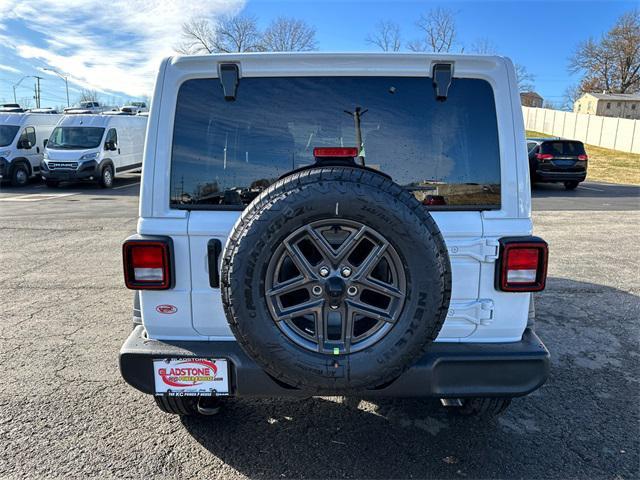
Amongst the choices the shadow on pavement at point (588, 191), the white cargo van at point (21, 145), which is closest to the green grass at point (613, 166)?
the shadow on pavement at point (588, 191)

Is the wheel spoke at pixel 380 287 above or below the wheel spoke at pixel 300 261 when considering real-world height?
below

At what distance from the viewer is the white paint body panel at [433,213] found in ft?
7.55

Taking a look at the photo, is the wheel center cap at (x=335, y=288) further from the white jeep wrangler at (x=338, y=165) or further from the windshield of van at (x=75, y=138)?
the windshield of van at (x=75, y=138)

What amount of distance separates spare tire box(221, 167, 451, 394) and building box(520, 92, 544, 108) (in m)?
71.3

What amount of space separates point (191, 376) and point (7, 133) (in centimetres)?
1840

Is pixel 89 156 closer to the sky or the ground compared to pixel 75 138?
closer to the ground

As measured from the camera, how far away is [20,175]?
16750 mm

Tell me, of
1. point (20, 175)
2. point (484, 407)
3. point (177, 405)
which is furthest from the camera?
point (20, 175)

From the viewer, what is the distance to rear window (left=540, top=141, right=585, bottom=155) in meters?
16.4

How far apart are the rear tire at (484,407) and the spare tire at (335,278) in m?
1.03

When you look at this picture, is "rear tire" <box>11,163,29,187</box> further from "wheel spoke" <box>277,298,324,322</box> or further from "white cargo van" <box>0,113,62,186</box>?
"wheel spoke" <box>277,298,324,322</box>

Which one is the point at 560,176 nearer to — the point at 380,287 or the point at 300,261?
the point at 380,287

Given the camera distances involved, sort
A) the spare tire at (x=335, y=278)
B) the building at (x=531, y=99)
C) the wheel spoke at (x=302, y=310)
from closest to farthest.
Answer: the spare tire at (x=335, y=278) < the wheel spoke at (x=302, y=310) < the building at (x=531, y=99)

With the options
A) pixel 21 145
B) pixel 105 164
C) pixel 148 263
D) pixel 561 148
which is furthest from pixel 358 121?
pixel 21 145
